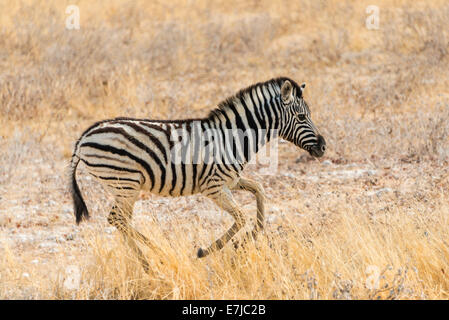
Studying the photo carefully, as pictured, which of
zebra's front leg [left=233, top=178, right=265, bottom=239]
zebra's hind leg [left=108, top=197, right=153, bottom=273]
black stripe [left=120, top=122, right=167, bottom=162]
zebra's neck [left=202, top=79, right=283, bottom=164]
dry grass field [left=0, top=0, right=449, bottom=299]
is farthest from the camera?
zebra's neck [left=202, top=79, right=283, bottom=164]

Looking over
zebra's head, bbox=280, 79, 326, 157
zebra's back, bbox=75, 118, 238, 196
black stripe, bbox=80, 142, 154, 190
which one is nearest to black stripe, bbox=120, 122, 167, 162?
zebra's back, bbox=75, 118, 238, 196

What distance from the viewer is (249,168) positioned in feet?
27.7

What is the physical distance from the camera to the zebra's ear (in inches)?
216

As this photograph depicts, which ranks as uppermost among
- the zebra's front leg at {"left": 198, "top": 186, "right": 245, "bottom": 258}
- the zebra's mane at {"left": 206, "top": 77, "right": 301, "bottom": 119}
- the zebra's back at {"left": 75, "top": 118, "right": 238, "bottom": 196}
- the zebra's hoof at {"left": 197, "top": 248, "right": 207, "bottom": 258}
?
the zebra's mane at {"left": 206, "top": 77, "right": 301, "bottom": 119}

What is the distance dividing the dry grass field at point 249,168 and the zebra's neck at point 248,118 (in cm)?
72

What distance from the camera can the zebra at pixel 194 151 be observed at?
5.01m

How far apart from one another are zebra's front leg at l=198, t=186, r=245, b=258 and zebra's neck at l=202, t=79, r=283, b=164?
37cm

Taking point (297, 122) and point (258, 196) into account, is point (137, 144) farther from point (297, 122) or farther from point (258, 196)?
A: point (297, 122)

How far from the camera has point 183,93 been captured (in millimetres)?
11602

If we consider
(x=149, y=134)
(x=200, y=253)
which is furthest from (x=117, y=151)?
(x=200, y=253)

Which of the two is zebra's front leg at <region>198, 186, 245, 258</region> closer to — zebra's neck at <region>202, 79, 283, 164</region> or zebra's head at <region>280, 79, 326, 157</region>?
zebra's neck at <region>202, 79, 283, 164</region>
